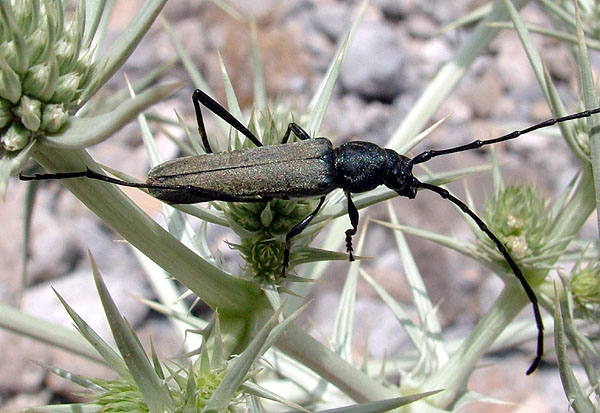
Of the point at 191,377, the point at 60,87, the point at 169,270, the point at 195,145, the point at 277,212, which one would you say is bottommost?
the point at 191,377

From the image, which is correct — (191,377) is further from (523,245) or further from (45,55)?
(523,245)

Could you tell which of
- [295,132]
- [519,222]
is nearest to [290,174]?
[295,132]

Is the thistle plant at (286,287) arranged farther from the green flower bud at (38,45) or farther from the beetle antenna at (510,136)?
the green flower bud at (38,45)

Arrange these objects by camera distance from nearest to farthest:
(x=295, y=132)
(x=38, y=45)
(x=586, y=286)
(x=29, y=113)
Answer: (x=29, y=113) < (x=38, y=45) < (x=586, y=286) < (x=295, y=132)

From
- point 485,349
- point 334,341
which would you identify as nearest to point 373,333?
point 334,341

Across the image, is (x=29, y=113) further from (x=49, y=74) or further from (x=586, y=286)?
(x=586, y=286)

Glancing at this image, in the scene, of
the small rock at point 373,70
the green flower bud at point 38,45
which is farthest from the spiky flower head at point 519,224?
the small rock at point 373,70

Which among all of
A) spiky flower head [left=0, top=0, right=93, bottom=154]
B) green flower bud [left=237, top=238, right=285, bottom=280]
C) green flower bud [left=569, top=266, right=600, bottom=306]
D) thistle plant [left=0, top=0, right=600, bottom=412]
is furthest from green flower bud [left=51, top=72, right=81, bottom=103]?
green flower bud [left=569, top=266, right=600, bottom=306]
